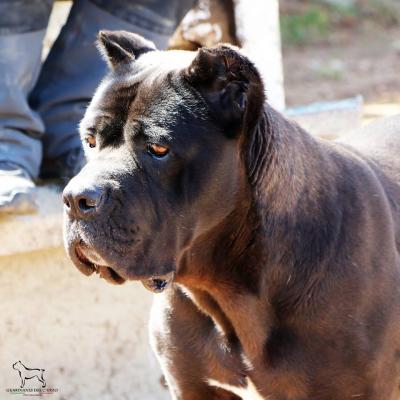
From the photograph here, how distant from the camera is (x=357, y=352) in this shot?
2.94 m

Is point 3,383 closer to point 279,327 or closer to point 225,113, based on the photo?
point 279,327

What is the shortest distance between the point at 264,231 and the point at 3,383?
1.64 m

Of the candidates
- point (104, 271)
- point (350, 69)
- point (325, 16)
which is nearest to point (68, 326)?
Result: point (104, 271)

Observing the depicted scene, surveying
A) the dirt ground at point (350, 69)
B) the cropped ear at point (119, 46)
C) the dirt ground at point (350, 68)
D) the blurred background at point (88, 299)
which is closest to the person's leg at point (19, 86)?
the blurred background at point (88, 299)

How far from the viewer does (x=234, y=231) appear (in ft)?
9.59

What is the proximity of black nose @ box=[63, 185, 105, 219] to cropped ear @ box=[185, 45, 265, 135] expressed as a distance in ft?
1.31

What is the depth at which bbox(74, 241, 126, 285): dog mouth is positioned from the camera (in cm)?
274

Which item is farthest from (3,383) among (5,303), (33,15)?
(33,15)

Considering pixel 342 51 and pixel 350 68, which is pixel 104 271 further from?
pixel 342 51

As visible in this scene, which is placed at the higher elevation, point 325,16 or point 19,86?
point 19,86

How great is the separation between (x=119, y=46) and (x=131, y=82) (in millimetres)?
270

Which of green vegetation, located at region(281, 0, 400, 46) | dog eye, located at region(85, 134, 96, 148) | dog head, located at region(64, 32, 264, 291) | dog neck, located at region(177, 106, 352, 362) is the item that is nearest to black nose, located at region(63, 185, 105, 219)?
dog head, located at region(64, 32, 264, 291)

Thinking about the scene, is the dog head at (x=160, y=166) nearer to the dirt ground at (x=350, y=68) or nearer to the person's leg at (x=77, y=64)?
the person's leg at (x=77, y=64)

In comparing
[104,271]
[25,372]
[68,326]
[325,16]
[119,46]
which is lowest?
[325,16]
